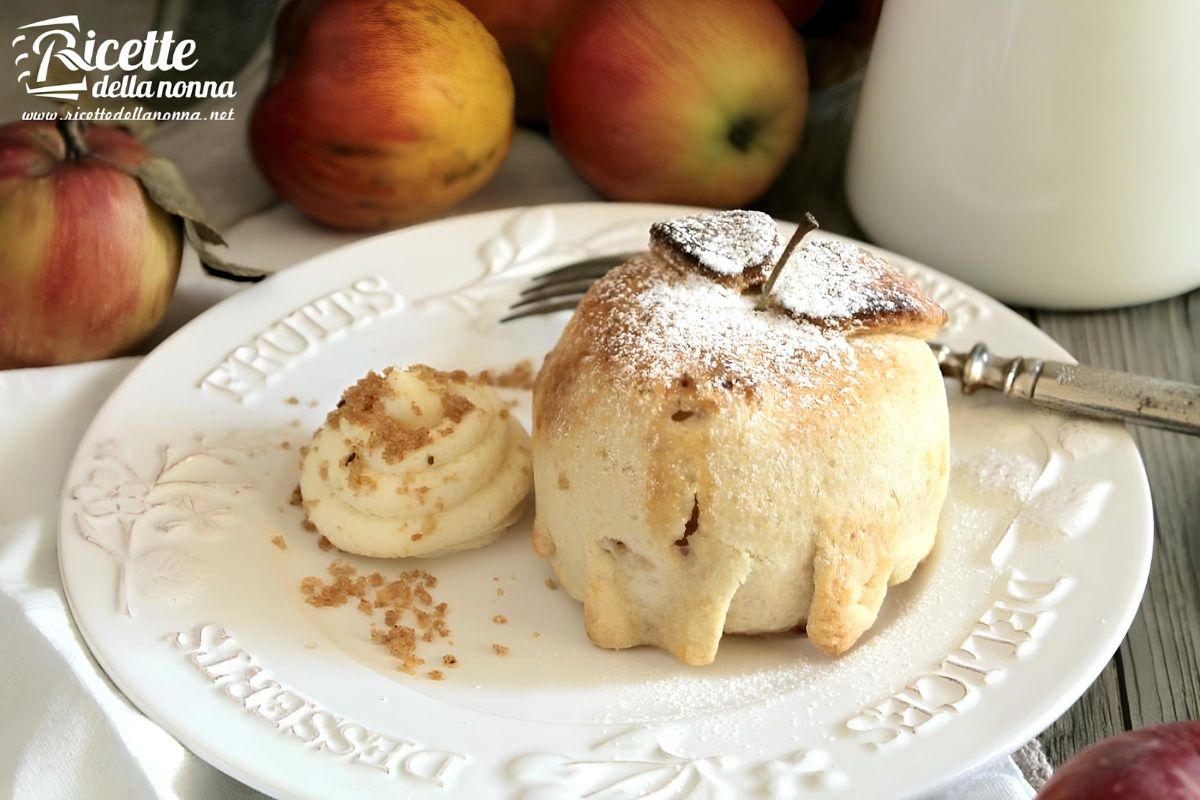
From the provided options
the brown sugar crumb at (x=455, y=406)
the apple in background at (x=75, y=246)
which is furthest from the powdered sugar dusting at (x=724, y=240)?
the apple in background at (x=75, y=246)

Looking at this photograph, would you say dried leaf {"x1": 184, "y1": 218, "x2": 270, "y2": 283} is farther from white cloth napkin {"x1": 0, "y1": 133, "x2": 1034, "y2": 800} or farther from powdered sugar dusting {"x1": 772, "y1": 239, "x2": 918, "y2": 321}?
powdered sugar dusting {"x1": 772, "y1": 239, "x2": 918, "y2": 321}

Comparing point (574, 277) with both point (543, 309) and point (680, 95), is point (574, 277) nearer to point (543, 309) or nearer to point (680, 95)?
point (543, 309)

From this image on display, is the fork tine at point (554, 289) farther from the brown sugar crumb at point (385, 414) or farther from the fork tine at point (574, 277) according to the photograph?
the brown sugar crumb at point (385, 414)

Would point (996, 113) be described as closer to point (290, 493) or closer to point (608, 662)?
point (608, 662)

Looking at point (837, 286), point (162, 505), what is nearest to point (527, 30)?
point (837, 286)

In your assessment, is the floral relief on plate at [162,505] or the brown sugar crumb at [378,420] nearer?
the floral relief on plate at [162,505]

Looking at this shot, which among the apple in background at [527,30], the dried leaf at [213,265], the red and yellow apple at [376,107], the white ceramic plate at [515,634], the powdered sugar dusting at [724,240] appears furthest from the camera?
the apple in background at [527,30]

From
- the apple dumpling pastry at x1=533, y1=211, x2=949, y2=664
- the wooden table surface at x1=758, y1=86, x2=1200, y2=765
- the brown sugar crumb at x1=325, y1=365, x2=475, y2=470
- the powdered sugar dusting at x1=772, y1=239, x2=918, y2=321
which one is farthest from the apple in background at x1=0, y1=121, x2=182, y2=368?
the wooden table surface at x1=758, y1=86, x2=1200, y2=765

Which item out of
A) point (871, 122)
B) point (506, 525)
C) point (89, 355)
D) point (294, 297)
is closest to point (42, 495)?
point (89, 355)
